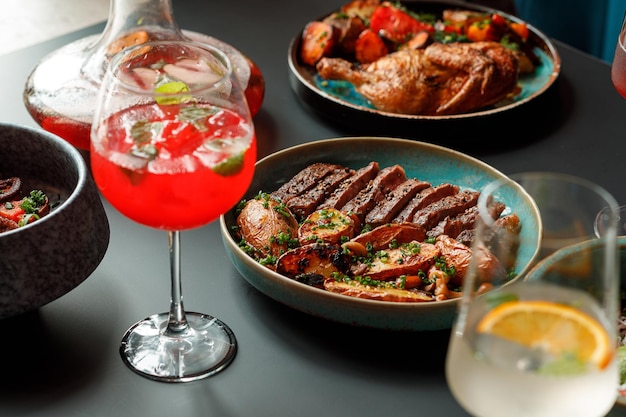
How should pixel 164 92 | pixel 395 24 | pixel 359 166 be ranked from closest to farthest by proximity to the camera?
pixel 164 92, pixel 359 166, pixel 395 24

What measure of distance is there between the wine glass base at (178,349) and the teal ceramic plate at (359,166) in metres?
0.11

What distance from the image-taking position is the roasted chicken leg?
2.05m

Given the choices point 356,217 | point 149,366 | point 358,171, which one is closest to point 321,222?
point 356,217

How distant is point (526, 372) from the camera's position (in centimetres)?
79

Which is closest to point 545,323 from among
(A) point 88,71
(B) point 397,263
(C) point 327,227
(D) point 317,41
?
(B) point 397,263

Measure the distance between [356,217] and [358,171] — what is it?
0.16 m

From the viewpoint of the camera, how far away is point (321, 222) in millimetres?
1513

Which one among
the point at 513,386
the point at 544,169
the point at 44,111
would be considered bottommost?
the point at 544,169

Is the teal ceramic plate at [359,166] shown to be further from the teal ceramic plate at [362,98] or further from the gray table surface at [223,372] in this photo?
the teal ceramic plate at [362,98]

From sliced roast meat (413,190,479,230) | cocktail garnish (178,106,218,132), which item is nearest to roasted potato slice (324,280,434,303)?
sliced roast meat (413,190,479,230)

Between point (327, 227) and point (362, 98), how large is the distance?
71 cm

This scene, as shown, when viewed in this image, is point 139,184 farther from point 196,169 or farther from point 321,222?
point 321,222

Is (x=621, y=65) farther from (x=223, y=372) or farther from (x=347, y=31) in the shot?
(x=223, y=372)

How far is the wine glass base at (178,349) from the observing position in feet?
4.03
